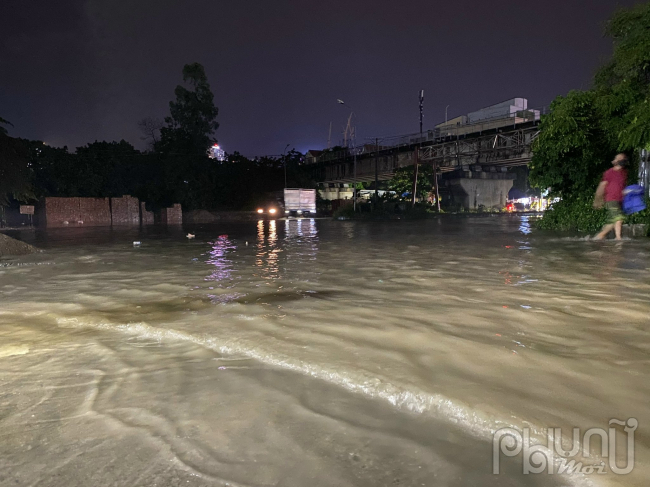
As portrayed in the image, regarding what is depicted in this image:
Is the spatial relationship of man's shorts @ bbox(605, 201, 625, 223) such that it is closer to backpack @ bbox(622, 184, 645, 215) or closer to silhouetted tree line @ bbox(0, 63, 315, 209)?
backpack @ bbox(622, 184, 645, 215)

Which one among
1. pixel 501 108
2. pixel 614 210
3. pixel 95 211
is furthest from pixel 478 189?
pixel 614 210

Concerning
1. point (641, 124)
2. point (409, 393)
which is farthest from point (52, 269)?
point (641, 124)

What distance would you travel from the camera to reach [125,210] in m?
36.6

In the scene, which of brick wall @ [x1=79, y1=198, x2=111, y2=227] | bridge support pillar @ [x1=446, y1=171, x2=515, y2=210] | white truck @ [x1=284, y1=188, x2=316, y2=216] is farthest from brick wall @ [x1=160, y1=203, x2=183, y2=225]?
bridge support pillar @ [x1=446, y1=171, x2=515, y2=210]

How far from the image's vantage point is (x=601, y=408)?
245cm

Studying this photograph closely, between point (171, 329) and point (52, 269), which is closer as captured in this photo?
point (171, 329)

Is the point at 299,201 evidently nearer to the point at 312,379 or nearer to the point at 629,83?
the point at 629,83

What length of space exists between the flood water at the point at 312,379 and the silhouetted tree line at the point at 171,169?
41.0 meters

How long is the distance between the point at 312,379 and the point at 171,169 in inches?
1870

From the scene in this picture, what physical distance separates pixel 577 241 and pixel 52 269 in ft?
40.2

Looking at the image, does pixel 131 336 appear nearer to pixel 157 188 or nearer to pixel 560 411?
pixel 560 411

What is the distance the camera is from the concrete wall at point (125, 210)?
1423 inches

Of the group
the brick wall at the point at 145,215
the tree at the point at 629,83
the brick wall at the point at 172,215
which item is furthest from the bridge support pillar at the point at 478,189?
the tree at the point at 629,83

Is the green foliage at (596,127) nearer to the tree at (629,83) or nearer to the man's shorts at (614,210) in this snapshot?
the tree at (629,83)
